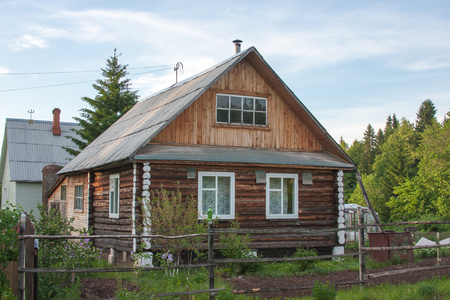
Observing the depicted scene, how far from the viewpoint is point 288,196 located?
54.9ft

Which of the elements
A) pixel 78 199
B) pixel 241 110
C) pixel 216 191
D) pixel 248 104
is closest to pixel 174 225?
pixel 216 191

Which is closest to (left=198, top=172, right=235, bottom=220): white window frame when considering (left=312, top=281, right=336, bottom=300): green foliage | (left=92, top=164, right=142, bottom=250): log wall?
(left=92, top=164, right=142, bottom=250): log wall

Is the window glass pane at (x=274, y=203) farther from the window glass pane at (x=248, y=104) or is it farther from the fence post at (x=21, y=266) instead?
the fence post at (x=21, y=266)

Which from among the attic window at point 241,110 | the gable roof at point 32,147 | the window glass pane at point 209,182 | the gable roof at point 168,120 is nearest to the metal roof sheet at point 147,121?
the gable roof at point 168,120

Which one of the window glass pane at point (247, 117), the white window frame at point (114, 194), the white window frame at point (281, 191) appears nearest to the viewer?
the white window frame at point (281, 191)

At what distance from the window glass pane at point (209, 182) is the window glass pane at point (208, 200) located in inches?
7.1

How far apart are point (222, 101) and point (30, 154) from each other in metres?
22.2

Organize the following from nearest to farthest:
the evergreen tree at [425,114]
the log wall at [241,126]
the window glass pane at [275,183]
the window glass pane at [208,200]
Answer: the window glass pane at [208,200], the log wall at [241,126], the window glass pane at [275,183], the evergreen tree at [425,114]

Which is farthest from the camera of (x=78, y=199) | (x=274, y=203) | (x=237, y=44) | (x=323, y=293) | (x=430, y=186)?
(x=430, y=186)

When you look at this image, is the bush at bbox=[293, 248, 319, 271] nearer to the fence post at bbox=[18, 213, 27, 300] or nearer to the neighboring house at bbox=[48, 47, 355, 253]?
the neighboring house at bbox=[48, 47, 355, 253]

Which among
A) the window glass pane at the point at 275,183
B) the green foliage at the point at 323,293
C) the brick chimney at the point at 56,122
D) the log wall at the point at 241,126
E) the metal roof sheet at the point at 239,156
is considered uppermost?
the brick chimney at the point at 56,122

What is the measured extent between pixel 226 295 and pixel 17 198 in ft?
88.9

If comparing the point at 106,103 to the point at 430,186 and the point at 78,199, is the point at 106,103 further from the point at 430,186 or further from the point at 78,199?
the point at 430,186

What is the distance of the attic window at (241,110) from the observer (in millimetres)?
16594
